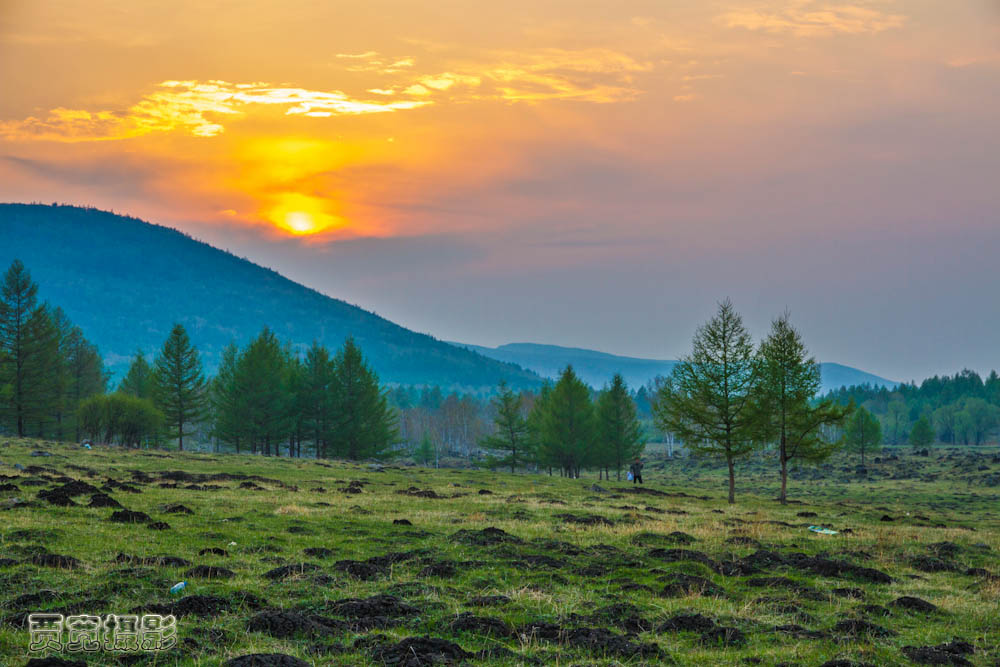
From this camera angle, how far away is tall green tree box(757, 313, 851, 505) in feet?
143

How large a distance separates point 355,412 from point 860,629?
232ft

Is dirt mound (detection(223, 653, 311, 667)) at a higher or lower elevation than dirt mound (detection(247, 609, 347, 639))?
higher

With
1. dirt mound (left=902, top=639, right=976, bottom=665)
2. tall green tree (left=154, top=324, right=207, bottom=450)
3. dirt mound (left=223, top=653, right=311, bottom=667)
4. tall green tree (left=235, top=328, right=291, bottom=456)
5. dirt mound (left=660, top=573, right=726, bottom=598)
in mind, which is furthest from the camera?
tall green tree (left=154, top=324, right=207, bottom=450)

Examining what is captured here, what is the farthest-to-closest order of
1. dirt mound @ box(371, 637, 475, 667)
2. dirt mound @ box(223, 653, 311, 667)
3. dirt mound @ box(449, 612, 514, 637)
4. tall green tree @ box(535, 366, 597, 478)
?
tall green tree @ box(535, 366, 597, 478), dirt mound @ box(449, 612, 514, 637), dirt mound @ box(371, 637, 475, 667), dirt mound @ box(223, 653, 311, 667)

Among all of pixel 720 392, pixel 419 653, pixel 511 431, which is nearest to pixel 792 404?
pixel 720 392

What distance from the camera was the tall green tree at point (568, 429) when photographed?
2980 inches

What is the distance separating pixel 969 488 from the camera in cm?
6944

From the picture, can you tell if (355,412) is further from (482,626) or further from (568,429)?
(482,626)

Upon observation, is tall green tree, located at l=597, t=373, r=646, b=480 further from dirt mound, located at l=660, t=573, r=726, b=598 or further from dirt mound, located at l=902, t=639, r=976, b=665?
dirt mound, located at l=902, t=639, r=976, b=665

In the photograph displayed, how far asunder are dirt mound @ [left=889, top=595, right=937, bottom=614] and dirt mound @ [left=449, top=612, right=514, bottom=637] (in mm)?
7888

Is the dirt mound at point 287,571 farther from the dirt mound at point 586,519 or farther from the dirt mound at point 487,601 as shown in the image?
the dirt mound at point 586,519

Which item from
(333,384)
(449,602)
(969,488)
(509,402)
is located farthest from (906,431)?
(449,602)

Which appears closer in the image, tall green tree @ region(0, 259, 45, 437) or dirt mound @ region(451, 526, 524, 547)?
dirt mound @ region(451, 526, 524, 547)

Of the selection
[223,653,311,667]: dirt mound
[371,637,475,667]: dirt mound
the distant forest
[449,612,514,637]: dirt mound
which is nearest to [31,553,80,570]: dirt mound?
[223,653,311,667]: dirt mound
